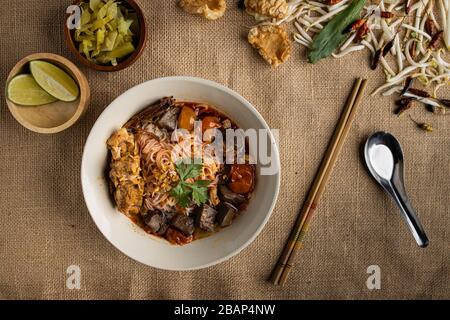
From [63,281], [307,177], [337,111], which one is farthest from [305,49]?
[63,281]

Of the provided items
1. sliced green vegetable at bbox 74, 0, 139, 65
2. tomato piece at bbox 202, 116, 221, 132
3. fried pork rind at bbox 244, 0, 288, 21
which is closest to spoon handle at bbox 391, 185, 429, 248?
tomato piece at bbox 202, 116, 221, 132

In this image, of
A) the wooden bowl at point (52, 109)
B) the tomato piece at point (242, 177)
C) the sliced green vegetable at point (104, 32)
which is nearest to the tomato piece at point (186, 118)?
the tomato piece at point (242, 177)

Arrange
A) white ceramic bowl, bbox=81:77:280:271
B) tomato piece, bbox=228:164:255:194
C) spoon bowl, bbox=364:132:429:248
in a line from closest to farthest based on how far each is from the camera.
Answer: white ceramic bowl, bbox=81:77:280:271, tomato piece, bbox=228:164:255:194, spoon bowl, bbox=364:132:429:248

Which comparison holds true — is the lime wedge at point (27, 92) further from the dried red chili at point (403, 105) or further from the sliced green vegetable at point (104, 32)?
the dried red chili at point (403, 105)

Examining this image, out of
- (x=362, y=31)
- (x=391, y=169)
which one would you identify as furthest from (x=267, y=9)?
(x=391, y=169)

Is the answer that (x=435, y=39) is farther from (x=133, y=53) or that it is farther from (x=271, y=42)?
(x=133, y=53)

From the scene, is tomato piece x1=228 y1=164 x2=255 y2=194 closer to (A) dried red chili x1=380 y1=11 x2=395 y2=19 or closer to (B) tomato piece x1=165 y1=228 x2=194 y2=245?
(B) tomato piece x1=165 y1=228 x2=194 y2=245
